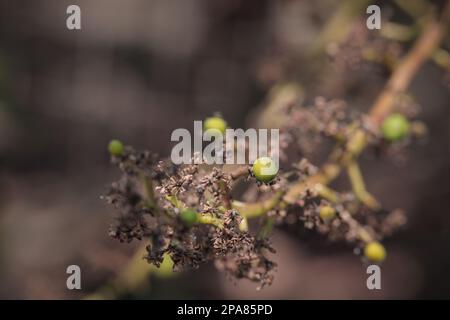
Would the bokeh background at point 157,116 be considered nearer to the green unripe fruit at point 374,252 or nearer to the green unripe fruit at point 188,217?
the green unripe fruit at point 374,252

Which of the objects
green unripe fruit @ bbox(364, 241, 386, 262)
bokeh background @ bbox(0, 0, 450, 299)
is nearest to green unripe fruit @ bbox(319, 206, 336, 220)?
green unripe fruit @ bbox(364, 241, 386, 262)

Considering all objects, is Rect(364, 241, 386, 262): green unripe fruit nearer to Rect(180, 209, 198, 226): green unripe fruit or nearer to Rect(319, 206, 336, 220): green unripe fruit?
Rect(319, 206, 336, 220): green unripe fruit

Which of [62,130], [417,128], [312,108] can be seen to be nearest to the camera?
[312,108]

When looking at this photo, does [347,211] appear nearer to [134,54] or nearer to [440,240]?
[440,240]

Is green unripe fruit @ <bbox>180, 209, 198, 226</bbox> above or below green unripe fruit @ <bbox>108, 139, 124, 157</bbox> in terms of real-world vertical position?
below

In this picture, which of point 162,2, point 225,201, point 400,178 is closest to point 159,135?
point 162,2

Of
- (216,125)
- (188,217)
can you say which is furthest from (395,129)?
(188,217)
